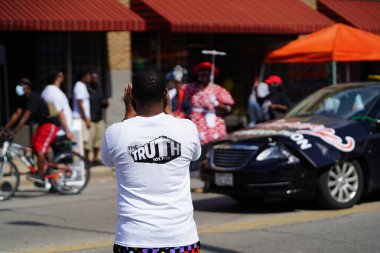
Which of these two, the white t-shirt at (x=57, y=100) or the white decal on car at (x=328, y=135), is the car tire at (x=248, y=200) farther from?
the white t-shirt at (x=57, y=100)

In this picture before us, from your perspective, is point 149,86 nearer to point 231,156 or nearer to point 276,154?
point 276,154

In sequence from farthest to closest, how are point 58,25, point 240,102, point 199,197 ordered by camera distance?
point 240,102
point 58,25
point 199,197

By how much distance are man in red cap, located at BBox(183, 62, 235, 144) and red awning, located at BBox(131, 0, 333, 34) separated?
550 cm

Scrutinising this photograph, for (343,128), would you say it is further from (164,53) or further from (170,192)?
(164,53)

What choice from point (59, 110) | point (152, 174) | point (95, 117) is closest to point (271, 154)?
point (59, 110)

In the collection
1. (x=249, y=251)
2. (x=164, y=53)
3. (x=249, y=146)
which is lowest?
(x=249, y=251)

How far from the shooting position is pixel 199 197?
12.4m

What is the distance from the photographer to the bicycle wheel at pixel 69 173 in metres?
13.0

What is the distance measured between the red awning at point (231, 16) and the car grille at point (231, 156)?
302 inches

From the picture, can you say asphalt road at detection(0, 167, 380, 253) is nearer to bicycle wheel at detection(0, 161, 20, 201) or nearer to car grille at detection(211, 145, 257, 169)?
bicycle wheel at detection(0, 161, 20, 201)

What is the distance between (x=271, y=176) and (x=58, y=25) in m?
7.66

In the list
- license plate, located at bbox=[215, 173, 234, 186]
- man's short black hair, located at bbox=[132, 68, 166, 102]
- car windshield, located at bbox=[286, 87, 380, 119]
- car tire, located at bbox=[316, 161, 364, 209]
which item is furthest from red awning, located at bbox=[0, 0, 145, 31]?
man's short black hair, located at bbox=[132, 68, 166, 102]

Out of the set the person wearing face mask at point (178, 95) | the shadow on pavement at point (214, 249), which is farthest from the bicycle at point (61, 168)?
the shadow on pavement at point (214, 249)

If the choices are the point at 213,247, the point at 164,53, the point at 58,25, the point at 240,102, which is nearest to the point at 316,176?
the point at 213,247
